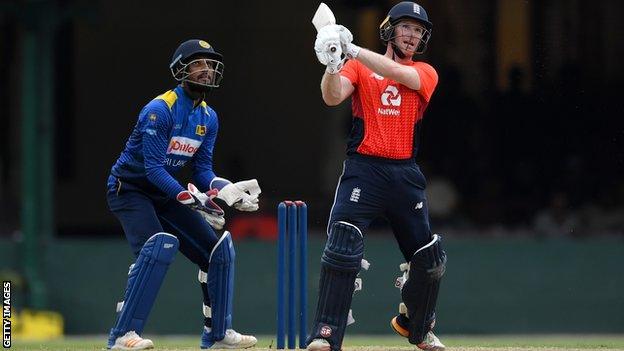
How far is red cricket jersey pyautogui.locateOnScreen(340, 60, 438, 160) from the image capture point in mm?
7230

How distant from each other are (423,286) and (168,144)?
4.84ft

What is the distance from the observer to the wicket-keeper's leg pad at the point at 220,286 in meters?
7.92

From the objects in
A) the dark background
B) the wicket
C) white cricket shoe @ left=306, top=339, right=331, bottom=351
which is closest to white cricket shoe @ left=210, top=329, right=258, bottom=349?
the wicket

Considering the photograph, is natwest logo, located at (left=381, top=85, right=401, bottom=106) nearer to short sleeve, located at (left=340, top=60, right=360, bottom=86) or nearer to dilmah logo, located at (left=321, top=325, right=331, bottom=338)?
short sleeve, located at (left=340, top=60, right=360, bottom=86)

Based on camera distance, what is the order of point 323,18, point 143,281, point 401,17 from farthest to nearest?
point 143,281, point 401,17, point 323,18

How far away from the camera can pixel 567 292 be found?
13.0 m

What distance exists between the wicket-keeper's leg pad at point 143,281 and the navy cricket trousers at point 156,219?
4.7 inches

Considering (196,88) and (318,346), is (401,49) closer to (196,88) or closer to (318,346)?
(196,88)

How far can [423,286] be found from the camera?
7.40m

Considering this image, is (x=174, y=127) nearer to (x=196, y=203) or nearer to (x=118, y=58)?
(x=196, y=203)

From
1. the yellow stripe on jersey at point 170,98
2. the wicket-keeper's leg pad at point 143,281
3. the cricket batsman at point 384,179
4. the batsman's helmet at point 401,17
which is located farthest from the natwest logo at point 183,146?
the batsman's helmet at point 401,17

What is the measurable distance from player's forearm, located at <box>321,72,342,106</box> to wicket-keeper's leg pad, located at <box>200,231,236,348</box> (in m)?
1.20

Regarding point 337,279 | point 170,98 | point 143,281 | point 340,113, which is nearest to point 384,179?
point 337,279

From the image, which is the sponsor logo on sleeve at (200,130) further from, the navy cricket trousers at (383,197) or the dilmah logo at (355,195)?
the dilmah logo at (355,195)
